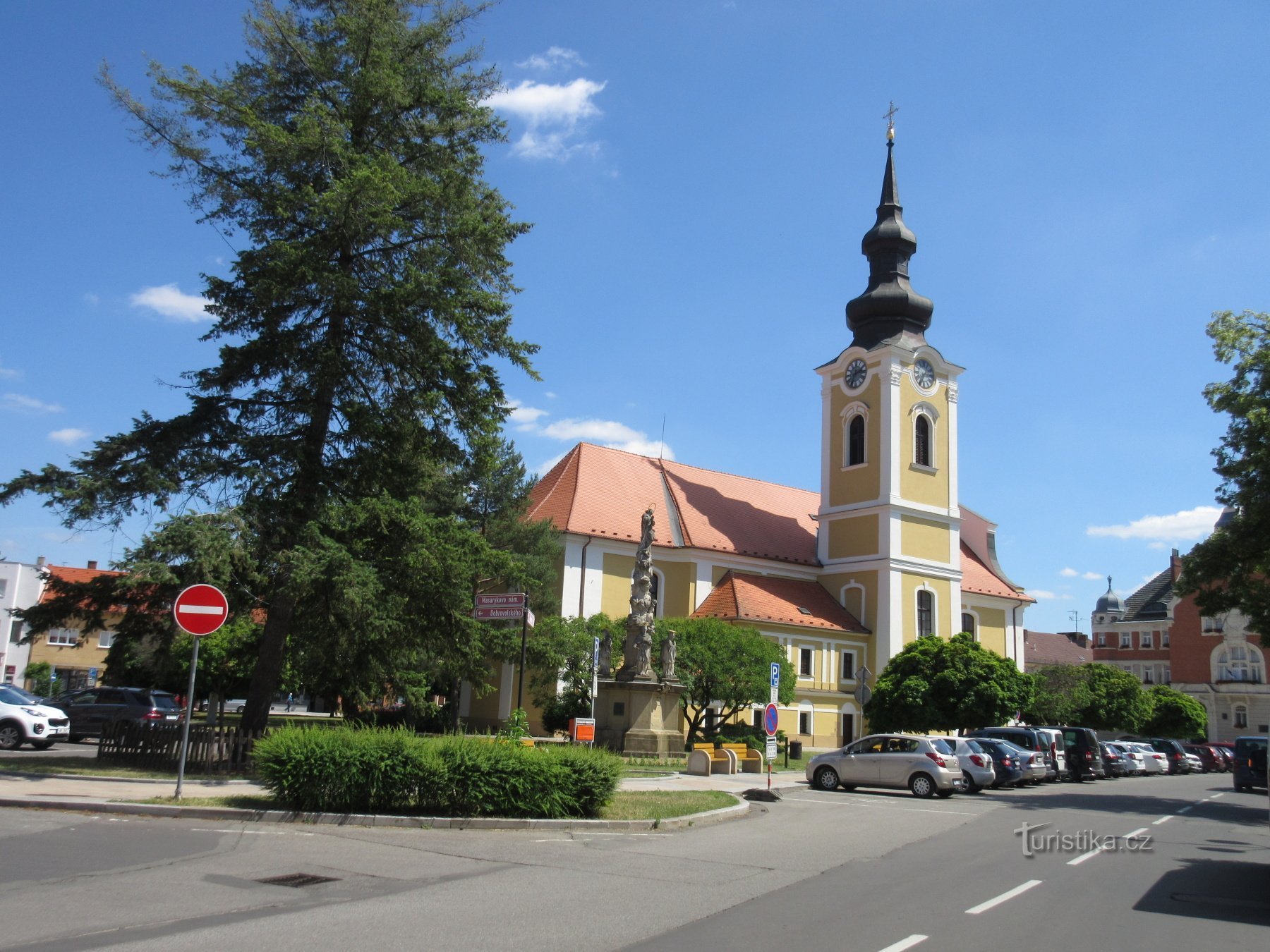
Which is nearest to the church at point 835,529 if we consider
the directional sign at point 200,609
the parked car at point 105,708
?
the parked car at point 105,708

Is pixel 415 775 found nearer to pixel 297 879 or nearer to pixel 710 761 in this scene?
pixel 297 879

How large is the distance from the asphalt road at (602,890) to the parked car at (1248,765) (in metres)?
18.2

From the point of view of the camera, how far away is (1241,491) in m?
25.2

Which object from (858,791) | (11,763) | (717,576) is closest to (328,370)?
(11,763)

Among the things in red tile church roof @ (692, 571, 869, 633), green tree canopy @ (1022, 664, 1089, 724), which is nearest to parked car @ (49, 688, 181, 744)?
red tile church roof @ (692, 571, 869, 633)

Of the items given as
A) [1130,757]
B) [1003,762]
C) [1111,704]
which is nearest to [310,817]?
[1003,762]

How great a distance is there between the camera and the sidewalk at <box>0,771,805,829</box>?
12.5m

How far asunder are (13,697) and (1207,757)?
49690mm

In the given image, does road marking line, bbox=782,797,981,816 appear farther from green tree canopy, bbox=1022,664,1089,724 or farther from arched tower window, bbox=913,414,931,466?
green tree canopy, bbox=1022,664,1089,724

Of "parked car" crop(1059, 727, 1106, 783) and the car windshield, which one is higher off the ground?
the car windshield

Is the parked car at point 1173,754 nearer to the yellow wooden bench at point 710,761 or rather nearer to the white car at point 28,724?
the yellow wooden bench at point 710,761

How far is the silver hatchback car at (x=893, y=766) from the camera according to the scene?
2247 centimetres

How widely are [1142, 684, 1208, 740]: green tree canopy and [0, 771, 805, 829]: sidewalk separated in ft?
168

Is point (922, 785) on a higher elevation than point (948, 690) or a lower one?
lower
